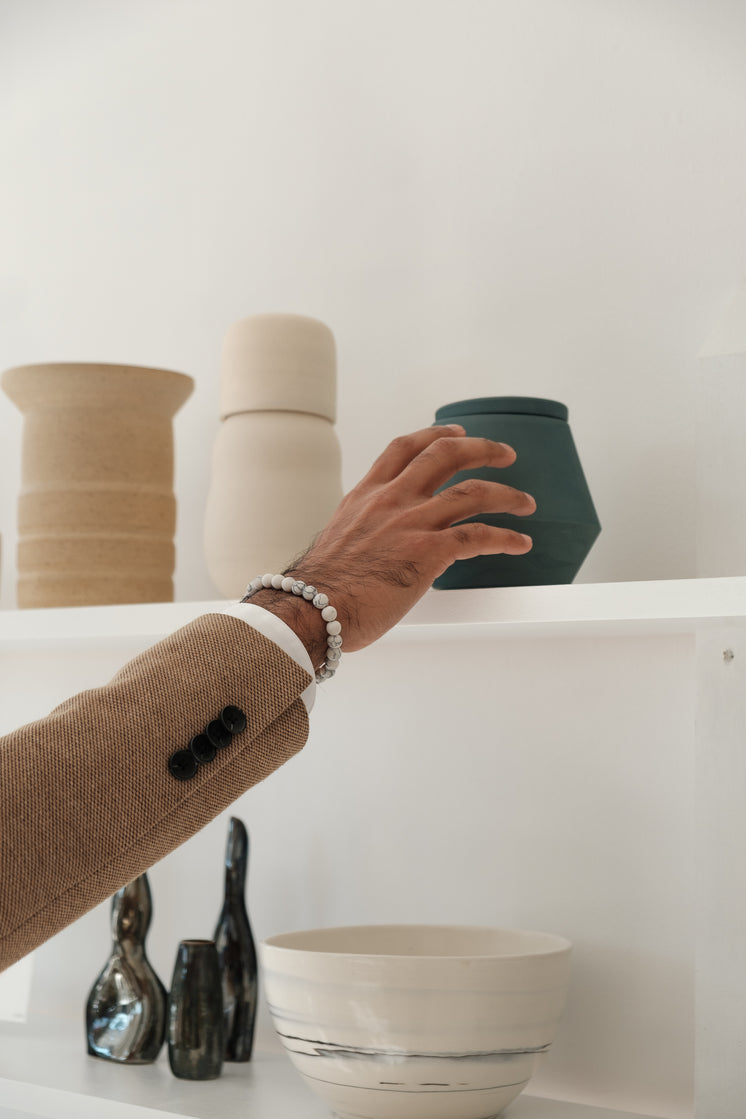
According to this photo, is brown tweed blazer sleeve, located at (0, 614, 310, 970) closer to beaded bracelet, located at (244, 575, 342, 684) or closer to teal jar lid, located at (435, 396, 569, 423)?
beaded bracelet, located at (244, 575, 342, 684)

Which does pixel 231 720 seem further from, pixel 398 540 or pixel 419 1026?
pixel 419 1026

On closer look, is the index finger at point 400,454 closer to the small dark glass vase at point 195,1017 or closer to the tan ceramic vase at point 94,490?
the tan ceramic vase at point 94,490

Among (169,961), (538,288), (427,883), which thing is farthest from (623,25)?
(169,961)

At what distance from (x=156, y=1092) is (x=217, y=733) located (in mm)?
520

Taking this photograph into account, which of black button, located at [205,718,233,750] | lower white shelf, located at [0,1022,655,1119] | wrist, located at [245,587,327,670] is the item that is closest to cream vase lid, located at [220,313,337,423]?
wrist, located at [245,587,327,670]

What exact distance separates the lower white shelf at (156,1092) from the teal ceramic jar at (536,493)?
502 mm

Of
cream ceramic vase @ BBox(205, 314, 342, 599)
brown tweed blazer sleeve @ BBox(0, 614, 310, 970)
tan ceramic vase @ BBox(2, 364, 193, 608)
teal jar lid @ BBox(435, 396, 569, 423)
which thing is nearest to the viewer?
brown tweed blazer sleeve @ BBox(0, 614, 310, 970)

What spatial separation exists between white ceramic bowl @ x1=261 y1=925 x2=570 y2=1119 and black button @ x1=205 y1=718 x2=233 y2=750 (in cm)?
27

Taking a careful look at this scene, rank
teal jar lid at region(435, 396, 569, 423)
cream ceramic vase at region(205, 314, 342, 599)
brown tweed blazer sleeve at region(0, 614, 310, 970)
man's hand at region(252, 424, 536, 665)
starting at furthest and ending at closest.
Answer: cream ceramic vase at region(205, 314, 342, 599) → teal jar lid at region(435, 396, 569, 423) → man's hand at region(252, 424, 536, 665) → brown tweed blazer sleeve at region(0, 614, 310, 970)

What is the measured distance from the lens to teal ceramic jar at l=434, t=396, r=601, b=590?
1.02 meters

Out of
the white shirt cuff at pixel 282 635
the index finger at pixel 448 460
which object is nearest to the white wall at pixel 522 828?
the index finger at pixel 448 460

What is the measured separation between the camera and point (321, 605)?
0.91m

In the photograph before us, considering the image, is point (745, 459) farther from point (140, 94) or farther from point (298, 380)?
point (140, 94)

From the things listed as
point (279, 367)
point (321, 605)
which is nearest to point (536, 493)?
point (321, 605)
